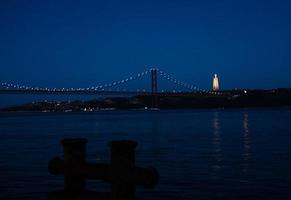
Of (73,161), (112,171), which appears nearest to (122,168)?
(112,171)

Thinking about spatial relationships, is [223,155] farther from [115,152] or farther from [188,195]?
[115,152]

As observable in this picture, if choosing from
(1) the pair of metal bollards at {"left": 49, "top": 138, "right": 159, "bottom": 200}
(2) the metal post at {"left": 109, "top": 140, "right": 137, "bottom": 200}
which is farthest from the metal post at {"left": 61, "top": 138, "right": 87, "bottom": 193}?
(2) the metal post at {"left": 109, "top": 140, "right": 137, "bottom": 200}

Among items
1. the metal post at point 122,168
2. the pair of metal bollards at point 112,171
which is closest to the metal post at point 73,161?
the pair of metal bollards at point 112,171

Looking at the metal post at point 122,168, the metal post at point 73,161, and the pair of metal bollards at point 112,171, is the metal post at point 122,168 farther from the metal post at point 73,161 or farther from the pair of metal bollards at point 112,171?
the metal post at point 73,161

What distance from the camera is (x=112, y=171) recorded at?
4883 mm

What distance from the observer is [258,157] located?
64.6ft

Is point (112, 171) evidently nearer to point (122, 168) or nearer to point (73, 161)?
point (122, 168)

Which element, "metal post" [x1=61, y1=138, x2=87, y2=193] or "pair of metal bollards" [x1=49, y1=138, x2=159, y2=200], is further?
"metal post" [x1=61, y1=138, x2=87, y2=193]

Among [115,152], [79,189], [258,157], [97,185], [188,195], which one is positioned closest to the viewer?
[115,152]

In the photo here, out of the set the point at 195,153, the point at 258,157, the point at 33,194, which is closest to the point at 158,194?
the point at 33,194

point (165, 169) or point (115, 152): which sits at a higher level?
point (115, 152)

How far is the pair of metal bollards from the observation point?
4715mm

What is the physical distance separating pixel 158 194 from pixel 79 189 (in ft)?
20.0

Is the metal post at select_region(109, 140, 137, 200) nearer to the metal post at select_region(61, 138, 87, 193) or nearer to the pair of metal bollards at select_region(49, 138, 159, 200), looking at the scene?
the pair of metal bollards at select_region(49, 138, 159, 200)
